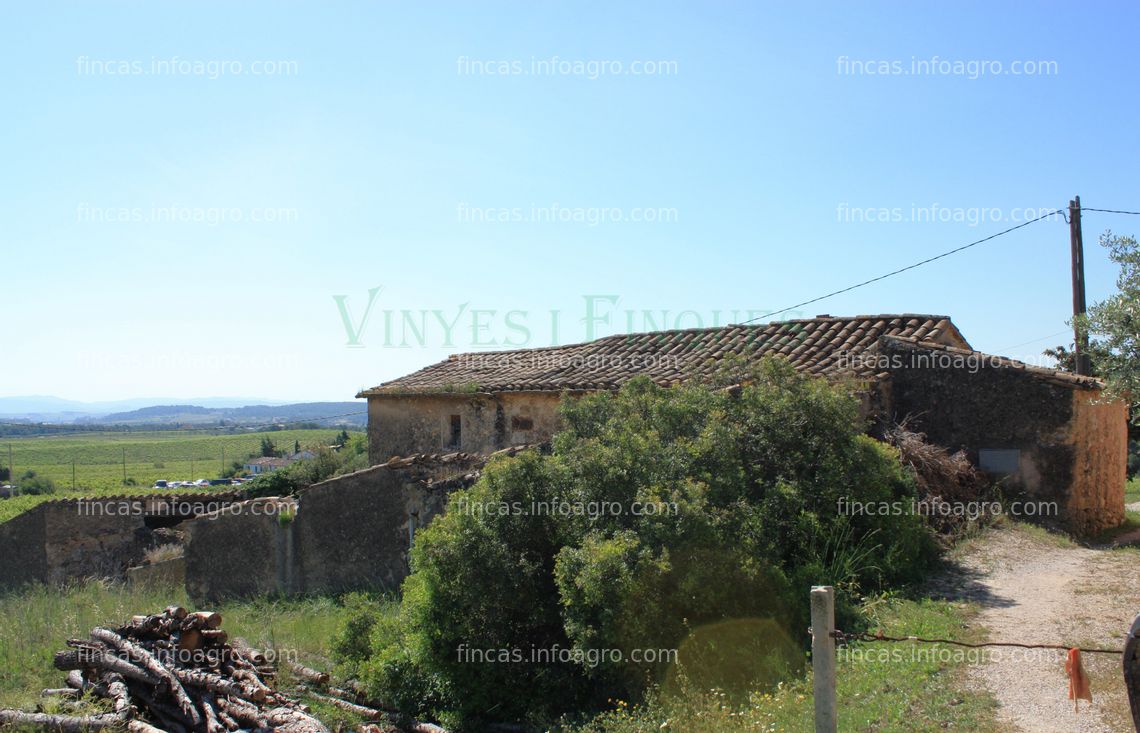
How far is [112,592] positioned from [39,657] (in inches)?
184

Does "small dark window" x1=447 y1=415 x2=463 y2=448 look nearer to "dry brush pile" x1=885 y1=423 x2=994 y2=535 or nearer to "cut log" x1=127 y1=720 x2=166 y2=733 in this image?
"dry brush pile" x1=885 y1=423 x2=994 y2=535

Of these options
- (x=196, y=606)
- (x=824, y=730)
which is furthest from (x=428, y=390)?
(x=824, y=730)

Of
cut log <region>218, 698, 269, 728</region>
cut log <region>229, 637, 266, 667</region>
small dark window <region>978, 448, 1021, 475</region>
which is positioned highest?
small dark window <region>978, 448, 1021, 475</region>

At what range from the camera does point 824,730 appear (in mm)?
4531

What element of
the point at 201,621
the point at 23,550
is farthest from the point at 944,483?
the point at 23,550

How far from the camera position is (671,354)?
670 inches

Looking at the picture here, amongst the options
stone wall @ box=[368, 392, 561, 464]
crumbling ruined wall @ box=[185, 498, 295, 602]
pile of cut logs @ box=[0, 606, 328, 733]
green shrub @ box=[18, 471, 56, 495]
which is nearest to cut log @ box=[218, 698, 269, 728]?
pile of cut logs @ box=[0, 606, 328, 733]

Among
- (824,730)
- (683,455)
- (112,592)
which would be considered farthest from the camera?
(112,592)

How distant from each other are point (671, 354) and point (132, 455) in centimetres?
8585

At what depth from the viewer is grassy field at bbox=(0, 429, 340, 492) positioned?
61.8 metres

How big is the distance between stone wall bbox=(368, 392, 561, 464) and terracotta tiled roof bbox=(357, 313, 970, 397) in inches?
12.1

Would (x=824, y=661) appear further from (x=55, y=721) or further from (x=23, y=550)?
(x=23, y=550)

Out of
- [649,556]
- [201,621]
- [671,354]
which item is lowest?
[201,621]

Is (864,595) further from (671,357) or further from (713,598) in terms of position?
(671,357)
